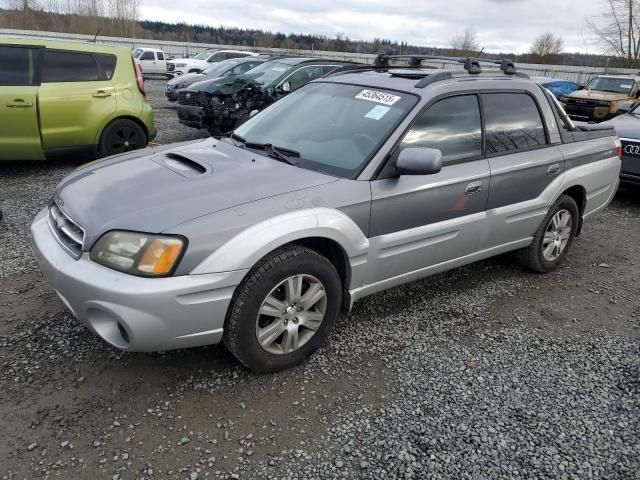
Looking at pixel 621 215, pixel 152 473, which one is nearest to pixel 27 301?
pixel 152 473

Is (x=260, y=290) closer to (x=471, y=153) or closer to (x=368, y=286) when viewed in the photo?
(x=368, y=286)

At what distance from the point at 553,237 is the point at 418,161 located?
2.24 meters

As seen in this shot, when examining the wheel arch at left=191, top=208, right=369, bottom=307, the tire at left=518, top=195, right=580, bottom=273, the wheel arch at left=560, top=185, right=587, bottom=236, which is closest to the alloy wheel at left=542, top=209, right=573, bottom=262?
the tire at left=518, top=195, right=580, bottom=273

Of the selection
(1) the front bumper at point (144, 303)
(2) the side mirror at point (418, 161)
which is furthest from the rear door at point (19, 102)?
(2) the side mirror at point (418, 161)

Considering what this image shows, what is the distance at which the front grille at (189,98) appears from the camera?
347 inches

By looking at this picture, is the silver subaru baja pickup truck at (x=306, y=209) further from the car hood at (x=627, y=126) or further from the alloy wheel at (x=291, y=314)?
the car hood at (x=627, y=126)

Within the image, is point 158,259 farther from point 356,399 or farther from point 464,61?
point 464,61

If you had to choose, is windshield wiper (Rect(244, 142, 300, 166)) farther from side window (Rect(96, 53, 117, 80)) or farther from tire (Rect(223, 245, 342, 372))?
side window (Rect(96, 53, 117, 80))

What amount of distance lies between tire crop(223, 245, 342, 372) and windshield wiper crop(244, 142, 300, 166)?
0.69m

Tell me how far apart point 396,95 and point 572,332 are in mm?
2166

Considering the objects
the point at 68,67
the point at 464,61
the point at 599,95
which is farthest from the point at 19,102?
the point at 599,95

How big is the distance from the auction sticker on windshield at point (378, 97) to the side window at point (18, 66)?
487 cm

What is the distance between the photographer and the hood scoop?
9.77 feet

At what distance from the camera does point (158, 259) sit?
93.9 inches
